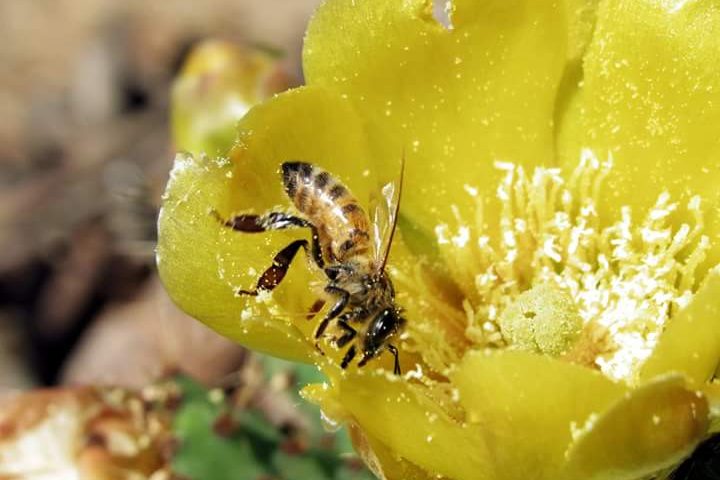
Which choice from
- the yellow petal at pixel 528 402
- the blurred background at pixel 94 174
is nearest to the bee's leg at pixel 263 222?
the yellow petal at pixel 528 402

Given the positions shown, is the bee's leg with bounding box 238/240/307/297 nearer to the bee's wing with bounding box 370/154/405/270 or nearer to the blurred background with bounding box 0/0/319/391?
the bee's wing with bounding box 370/154/405/270

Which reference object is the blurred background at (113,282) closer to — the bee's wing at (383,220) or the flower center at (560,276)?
the flower center at (560,276)

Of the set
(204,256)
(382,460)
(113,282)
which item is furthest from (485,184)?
(113,282)

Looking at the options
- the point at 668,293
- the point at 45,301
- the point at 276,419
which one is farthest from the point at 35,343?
the point at 668,293

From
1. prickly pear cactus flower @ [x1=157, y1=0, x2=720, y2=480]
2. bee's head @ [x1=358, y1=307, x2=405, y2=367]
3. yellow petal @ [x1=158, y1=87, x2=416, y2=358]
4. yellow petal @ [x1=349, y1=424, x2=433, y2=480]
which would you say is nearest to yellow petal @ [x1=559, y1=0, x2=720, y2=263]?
prickly pear cactus flower @ [x1=157, y1=0, x2=720, y2=480]

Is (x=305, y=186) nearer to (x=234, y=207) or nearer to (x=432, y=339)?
(x=234, y=207)
